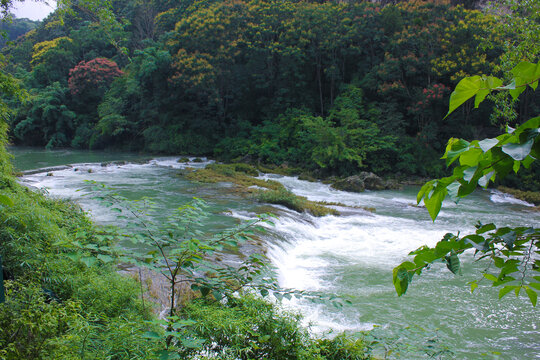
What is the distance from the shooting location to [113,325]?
2.83 metres

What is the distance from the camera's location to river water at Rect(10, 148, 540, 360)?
5.11 m

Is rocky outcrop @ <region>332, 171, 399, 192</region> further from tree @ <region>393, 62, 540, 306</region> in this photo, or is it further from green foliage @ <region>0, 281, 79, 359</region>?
tree @ <region>393, 62, 540, 306</region>

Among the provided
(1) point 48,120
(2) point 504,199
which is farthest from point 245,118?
(2) point 504,199

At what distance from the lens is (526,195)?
14.6 m

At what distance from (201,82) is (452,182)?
22.7 m

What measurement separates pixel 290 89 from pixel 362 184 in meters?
10.5

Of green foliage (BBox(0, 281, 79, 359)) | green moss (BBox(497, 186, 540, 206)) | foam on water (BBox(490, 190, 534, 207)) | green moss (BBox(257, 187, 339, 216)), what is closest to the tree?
green foliage (BBox(0, 281, 79, 359))

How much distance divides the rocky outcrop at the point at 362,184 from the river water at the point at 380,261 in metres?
0.56

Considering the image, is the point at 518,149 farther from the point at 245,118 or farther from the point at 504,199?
the point at 245,118

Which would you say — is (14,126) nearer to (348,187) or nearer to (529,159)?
(348,187)

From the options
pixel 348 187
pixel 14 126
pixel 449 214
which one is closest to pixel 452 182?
pixel 449 214

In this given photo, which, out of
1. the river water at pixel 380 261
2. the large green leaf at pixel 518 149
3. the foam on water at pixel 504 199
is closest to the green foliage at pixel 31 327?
the river water at pixel 380 261

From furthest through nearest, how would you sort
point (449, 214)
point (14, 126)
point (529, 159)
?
1. point (14, 126)
2. point (449, 214)
3. point (529, 159)

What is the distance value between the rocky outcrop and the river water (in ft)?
1.83
